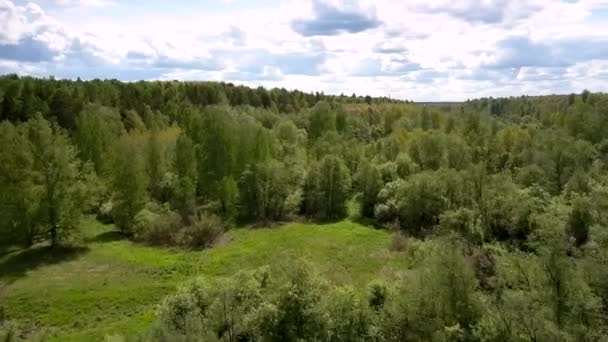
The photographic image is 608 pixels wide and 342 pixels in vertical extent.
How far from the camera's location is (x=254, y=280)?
2895cm

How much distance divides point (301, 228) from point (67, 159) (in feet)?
77.0

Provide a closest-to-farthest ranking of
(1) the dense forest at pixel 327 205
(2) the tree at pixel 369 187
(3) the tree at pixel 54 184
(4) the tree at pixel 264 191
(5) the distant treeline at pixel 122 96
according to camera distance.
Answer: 1. (1) the dense forest at pixel 327 205
2. (3) the tree at pixel 54 184
3. (4) the tree at pixel 264 191
4. (2) the tree at pixel 369 187
5. (5) the distant treeline at pixel 122 96

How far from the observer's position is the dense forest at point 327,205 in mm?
27703

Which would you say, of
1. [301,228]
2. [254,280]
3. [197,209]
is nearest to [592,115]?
[301,228]

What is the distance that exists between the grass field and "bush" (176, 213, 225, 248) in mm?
1314

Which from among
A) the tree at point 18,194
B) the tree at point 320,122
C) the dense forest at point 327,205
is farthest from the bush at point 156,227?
the tree at point 320,122

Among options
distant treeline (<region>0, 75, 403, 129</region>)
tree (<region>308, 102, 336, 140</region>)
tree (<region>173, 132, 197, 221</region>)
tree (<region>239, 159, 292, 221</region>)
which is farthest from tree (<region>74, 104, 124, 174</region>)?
tree (<region>308, 102, 336, 140</region>)

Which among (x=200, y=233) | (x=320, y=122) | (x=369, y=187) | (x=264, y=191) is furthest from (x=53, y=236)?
(x=320, y=122)

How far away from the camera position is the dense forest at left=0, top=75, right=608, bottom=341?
90.9 feet

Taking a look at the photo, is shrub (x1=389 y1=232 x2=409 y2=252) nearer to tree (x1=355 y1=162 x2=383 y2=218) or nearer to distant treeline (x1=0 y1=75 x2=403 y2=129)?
tree (x1=355 y1=162 x2=383 y2=218)

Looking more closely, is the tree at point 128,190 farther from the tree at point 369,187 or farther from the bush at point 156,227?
the tree at point 369,187

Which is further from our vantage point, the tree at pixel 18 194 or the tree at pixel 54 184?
the tree at pixel 54 184

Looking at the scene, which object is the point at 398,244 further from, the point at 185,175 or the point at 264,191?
the point at 185,175

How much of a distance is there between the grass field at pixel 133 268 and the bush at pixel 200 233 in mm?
1314
